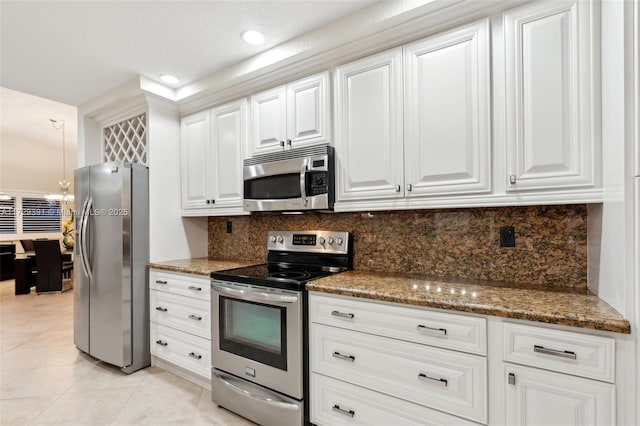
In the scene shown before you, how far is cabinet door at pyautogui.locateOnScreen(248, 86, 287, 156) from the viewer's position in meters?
2.35

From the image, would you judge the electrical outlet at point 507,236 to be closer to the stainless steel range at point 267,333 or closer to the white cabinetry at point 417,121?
the white cabinetry at point 417,121

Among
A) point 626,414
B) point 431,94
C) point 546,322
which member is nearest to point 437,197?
point 431,94

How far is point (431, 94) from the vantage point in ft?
5.74

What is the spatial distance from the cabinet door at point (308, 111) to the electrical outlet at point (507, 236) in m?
1.18

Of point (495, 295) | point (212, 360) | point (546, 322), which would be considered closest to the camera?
point (546, 322)

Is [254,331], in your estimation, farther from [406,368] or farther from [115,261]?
[115,261]

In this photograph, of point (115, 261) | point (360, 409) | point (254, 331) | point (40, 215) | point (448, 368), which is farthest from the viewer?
point (40, 215)

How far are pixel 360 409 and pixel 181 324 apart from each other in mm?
1563

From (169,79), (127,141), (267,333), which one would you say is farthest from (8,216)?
(267,333)

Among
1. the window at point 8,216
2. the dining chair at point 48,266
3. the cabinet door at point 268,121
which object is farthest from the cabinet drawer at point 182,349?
the window at point 8,216

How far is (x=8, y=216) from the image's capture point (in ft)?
22.8

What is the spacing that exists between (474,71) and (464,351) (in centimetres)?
133

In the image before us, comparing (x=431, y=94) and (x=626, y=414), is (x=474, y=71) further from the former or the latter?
(x=626, y=414)

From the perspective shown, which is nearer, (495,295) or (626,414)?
(626,414)
